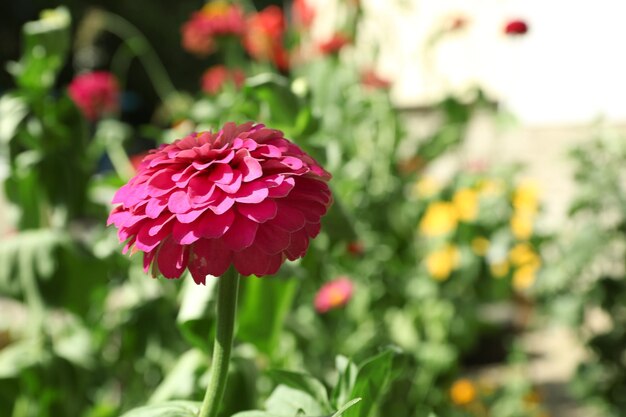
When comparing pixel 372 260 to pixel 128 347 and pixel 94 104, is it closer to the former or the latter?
pixel 128 347

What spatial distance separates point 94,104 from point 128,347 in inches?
32.3

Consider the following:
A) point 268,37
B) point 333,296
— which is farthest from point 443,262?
point 268,37

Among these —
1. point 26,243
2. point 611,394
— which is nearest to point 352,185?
point 26,243

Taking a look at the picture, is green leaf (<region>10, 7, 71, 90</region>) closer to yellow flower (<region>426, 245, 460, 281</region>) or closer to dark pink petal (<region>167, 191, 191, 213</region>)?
dark pink petal (<region>167, 191, 191, 213</region>)

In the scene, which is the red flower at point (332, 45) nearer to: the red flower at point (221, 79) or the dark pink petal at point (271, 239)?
the red flower at point (221, 79)

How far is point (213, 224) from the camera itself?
50 centimetres

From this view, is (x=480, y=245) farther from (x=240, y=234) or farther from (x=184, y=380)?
(x=240, y=234)

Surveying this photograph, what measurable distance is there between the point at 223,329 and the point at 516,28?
1.42 m

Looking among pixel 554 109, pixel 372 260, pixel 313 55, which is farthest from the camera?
pixel 554 109

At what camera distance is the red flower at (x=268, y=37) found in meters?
2.02

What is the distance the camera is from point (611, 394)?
1.94 meters

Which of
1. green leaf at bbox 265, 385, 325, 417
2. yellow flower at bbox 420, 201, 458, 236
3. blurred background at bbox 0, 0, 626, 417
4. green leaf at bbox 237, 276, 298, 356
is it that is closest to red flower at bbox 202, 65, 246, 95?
blurred background at bbox 0, 0, 626, 417

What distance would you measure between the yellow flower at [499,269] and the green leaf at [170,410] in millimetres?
1433

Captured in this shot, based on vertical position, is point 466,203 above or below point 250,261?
below
